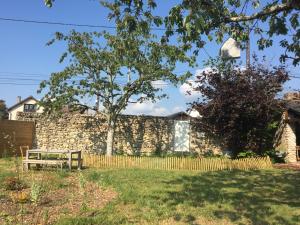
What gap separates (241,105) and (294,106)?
439 cm

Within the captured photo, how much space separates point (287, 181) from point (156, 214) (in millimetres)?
6642

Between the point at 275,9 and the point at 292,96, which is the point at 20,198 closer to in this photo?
the point at 275,9

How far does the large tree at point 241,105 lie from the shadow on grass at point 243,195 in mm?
4619

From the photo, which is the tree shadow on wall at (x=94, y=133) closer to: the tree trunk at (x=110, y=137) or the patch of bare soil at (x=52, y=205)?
the tree trunk at (x=110, y=137)

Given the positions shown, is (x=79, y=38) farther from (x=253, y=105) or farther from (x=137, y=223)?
(x=137, y=223)

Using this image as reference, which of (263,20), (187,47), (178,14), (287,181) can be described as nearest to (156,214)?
(187,47)

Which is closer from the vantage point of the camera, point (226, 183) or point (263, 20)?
point (263, 20)

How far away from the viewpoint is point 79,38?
1766 centimetres

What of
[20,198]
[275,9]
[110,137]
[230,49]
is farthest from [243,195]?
[110,137]

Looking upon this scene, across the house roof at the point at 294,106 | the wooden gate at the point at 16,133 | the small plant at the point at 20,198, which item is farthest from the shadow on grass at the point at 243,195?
the wooden gate at the point at 16,133

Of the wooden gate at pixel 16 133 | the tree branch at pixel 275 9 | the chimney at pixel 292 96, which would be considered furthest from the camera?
the chimney at pixel 292 96

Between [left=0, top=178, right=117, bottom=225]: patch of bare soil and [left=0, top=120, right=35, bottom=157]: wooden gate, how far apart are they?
33.2ft

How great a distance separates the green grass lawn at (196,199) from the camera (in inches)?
274

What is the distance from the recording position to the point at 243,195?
31.1 ft
